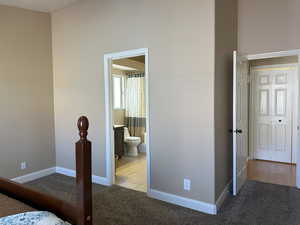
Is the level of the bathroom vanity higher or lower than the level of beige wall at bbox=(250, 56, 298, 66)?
lower

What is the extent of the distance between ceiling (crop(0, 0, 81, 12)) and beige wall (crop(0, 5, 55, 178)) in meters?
0.10

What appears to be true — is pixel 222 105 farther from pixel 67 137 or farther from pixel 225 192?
pixel 67 137

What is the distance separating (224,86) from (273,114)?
256cm

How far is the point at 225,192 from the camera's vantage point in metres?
3.15

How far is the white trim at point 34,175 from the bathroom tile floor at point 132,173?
4.15 ft

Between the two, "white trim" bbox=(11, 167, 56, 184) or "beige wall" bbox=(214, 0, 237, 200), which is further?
"white trim" bbox=(11, 167, 56, 184)

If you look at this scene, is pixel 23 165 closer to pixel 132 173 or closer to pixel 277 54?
pixel 132 173

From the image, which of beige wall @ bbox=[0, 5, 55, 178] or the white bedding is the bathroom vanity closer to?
beige wall @ bbox=[0, 5, 55, 178]

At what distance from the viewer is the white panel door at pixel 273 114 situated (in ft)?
15.7

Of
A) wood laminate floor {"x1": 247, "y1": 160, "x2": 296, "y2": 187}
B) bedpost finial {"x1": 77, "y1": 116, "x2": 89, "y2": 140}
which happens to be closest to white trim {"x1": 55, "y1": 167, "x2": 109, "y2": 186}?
wood laminate floor {"x1": 247, "y1": 160, "x2": 296, "y2": 187}

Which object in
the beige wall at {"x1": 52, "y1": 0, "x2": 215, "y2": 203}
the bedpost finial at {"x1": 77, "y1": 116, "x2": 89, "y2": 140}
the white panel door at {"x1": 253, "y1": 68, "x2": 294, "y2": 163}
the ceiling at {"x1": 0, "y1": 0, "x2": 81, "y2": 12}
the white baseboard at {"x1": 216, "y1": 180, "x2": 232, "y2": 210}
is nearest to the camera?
the bedpost finial at {"x1": 77, "y1": 116, "x2": 89, "y2": 140}

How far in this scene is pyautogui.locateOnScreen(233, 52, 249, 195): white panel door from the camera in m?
3.08

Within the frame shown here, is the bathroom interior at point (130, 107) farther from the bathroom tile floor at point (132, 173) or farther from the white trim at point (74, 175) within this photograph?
the white trim at point (74, 175)

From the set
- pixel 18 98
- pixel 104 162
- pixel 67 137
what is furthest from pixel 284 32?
pixel 18 98
